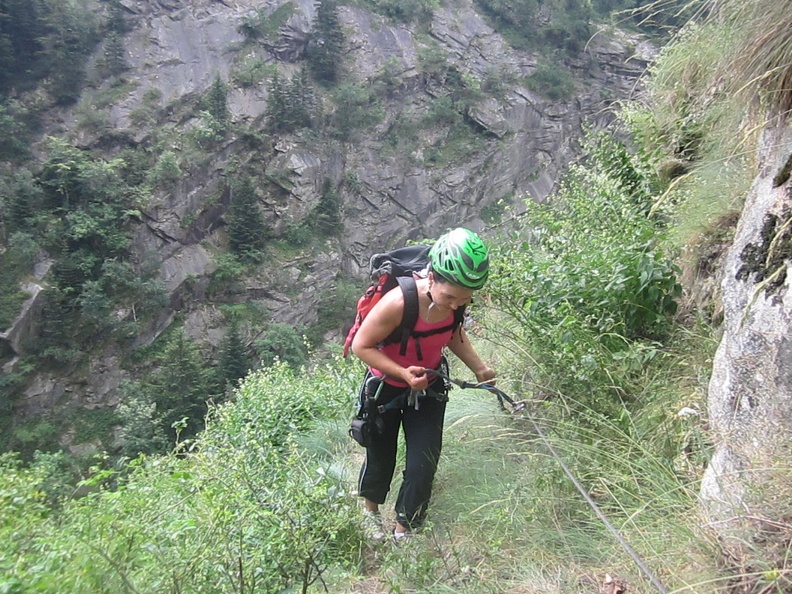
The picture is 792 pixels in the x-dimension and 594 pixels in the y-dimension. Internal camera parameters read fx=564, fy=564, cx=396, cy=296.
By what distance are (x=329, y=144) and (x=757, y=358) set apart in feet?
118

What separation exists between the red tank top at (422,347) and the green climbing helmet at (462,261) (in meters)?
0.26

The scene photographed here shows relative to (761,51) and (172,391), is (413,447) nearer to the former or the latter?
(761,51)

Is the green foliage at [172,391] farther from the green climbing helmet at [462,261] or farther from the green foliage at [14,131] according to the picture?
the green climbing helmet at [462,261]

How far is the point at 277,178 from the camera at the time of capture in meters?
34.0

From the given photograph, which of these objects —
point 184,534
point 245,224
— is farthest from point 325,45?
point 184,534

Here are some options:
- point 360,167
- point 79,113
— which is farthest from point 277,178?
point 79,113

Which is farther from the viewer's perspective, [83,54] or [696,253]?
[83,54]

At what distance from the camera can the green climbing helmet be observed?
87.6 inches

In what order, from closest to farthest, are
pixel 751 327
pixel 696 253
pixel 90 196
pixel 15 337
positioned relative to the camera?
pixel 751 327 → pixel 696 253 → pixel 15 337 → pixel 90 196

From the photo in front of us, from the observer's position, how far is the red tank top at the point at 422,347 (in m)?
2.44

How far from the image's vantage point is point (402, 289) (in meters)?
2.34

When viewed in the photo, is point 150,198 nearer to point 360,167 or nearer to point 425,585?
point 360,167

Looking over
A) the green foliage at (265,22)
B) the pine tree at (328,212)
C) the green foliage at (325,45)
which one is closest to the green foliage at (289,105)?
the green foliage at (325,45)

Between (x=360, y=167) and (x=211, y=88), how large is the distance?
1004 cm
